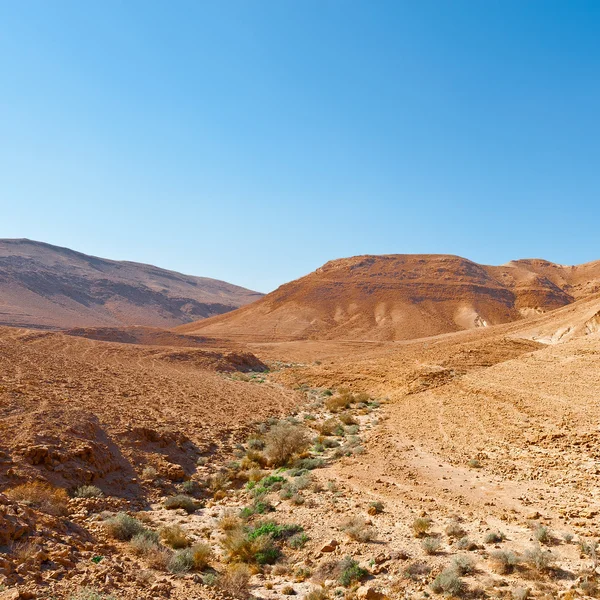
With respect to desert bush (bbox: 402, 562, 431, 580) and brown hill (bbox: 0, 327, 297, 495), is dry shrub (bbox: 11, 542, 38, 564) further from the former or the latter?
desert bush (bbox: 402, 562, 431, 580)

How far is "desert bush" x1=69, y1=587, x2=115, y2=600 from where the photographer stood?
5129 mm

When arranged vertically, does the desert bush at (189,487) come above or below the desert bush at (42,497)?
below

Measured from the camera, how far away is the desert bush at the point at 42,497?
802 cm

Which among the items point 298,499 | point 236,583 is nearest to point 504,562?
point 236,583

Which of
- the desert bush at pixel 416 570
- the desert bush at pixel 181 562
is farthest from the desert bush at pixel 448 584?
the desert bush at pixel 181 562

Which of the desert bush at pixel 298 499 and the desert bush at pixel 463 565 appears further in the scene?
the desert bush at pixel 298 499

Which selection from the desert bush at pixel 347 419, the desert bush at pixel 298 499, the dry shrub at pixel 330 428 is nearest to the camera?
the desert bush at pixel 298 499

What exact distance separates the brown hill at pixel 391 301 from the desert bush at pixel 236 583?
175 ft

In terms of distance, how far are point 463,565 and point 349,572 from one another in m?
1.57

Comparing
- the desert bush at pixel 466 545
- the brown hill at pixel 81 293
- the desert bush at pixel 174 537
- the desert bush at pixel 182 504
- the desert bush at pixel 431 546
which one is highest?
the brown hill at pixel 81 293

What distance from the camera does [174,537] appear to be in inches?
311

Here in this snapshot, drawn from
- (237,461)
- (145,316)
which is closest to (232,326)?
(145,316)

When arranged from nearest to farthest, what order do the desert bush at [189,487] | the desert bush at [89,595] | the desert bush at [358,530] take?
1. the desert bush at [89,595]
2. the desert bush at [358,530]
3. the desert bush at [189,487]

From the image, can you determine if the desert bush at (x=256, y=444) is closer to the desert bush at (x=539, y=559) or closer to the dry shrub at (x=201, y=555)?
the dry shrub at (x=201, y=555)
